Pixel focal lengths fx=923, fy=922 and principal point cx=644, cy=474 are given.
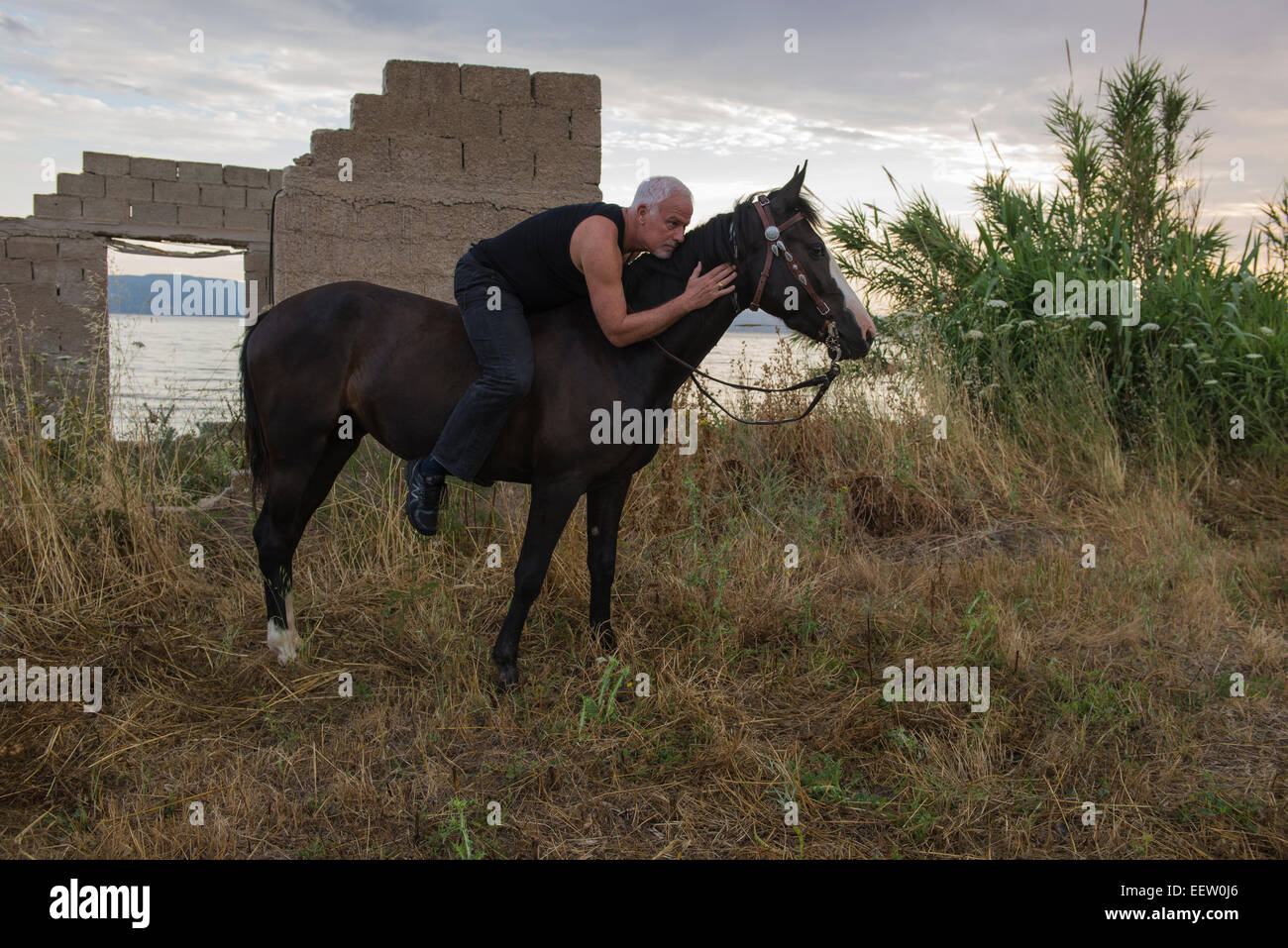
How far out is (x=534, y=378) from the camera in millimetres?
4020

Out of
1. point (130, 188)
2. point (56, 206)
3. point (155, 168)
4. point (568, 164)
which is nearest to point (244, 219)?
point (155, 168)

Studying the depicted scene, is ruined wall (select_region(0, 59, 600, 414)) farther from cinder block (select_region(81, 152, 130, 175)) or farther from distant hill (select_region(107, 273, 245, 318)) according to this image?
cinder block (select_region(81, 152, 130, 175))

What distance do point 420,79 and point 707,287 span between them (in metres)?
3.63

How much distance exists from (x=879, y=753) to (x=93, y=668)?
3.41 metres

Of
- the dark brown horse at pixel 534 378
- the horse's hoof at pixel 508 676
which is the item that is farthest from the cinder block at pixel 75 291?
the horse's hoof at pixel 508 676

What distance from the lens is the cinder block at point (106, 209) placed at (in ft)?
47.5

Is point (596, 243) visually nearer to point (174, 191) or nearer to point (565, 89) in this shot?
point (565, 89)

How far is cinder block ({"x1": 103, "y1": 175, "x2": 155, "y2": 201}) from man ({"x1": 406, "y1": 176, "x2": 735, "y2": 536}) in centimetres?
1345

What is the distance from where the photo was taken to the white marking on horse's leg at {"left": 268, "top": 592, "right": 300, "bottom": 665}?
14.4 feet

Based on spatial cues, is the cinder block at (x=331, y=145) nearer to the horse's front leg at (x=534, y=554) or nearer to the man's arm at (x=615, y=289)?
the man's arm at (x=615, y=289)

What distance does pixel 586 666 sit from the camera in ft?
14.1

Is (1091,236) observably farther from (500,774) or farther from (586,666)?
(500,774)

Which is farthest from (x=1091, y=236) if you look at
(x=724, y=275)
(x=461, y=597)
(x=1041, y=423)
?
(x=461, y=597)

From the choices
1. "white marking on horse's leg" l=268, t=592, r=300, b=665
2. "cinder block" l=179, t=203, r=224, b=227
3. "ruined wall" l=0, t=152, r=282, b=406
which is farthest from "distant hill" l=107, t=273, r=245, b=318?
"cinder block" l=179, t=203, r=224, b=227
